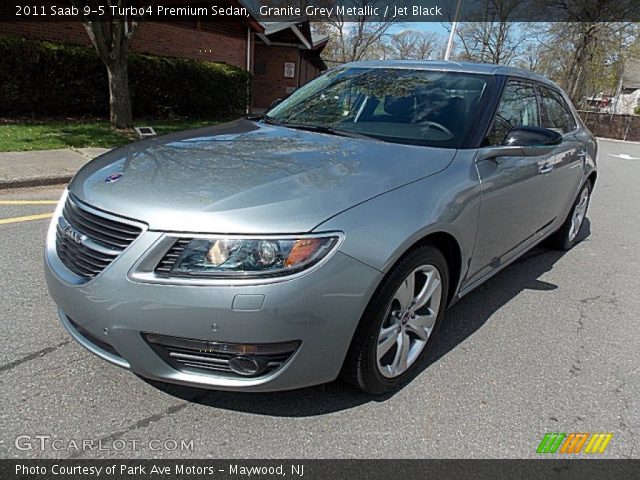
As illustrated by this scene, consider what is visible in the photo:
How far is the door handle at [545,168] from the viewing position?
3341mm

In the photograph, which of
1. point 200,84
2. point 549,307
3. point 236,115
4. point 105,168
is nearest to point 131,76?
point 200,84

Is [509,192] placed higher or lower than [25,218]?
higher

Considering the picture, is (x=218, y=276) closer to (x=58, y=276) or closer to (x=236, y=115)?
(x=58, y=276)

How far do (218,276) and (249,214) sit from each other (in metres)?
0.27

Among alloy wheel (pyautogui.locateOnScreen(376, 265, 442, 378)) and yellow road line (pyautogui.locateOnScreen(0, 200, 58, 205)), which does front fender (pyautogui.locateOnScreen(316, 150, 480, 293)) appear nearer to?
alloy wheel (pyautogui.locateOnScreen(376, 265, 442, 378))

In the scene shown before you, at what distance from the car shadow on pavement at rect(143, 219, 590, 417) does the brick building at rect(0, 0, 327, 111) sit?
11.6 meters

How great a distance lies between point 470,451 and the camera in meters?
2.05

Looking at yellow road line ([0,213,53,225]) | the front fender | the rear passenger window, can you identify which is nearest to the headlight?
the front fender

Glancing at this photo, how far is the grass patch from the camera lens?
7.75 metres

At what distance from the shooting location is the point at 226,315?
5.74ft

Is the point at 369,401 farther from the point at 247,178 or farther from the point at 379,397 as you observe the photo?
the point at 247,178

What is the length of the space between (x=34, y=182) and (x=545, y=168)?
231 inches

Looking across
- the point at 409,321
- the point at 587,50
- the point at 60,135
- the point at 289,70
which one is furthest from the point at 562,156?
the point at 587,50

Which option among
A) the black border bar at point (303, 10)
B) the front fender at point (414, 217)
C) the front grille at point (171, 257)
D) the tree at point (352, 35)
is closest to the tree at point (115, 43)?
the black border bar at point (303, 10)
